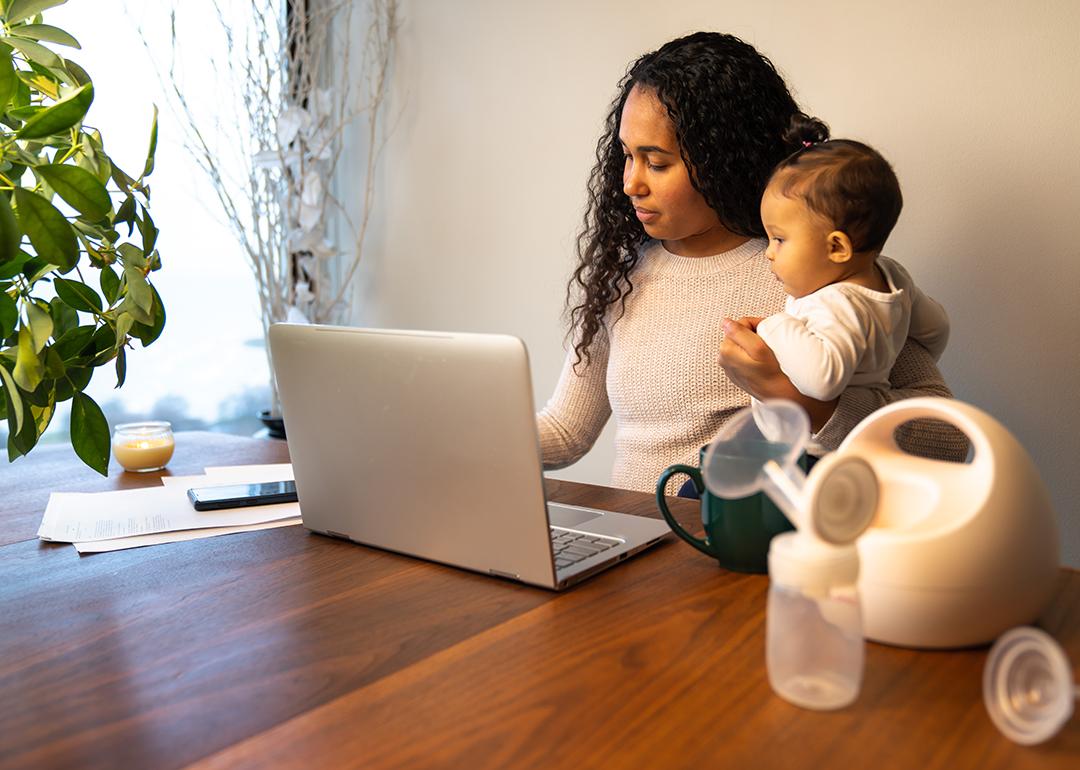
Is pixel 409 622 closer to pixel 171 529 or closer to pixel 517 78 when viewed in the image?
pixel 171 529

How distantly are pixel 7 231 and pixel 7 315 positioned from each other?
0.21m

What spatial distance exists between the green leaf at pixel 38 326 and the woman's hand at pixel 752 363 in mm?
810

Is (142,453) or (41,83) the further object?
(142,453)

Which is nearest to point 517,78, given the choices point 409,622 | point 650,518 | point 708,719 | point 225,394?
point 225,394

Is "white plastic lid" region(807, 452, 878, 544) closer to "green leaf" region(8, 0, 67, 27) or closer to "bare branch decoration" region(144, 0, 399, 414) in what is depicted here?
"green leaf" region(8, 0, 67, 27)

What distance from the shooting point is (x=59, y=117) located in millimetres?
752

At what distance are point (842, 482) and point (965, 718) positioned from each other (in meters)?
0.17

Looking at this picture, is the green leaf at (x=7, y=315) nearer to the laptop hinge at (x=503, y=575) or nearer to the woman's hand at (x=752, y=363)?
the laptop hinge at (x=503, y=575)

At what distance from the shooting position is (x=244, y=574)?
963 mm

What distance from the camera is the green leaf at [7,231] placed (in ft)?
2.36

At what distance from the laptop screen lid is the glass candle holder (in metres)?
0.49

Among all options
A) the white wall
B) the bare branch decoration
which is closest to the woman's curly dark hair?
the white wall

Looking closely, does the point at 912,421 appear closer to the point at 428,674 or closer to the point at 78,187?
the point at 428,674

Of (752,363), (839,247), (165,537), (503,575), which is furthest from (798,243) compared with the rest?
(165,537)
